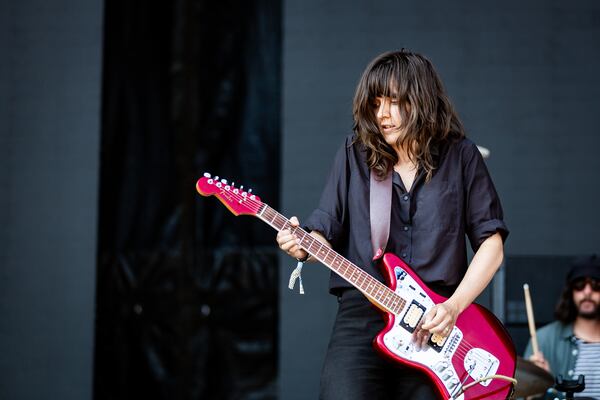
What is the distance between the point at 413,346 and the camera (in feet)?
10.0

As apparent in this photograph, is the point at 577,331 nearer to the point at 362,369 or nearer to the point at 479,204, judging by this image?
the point at 479,204

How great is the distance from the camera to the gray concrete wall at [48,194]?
18.3 ft

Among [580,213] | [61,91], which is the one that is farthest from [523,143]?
[61,91]

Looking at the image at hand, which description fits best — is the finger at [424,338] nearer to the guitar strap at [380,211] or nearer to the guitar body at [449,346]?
the guitar body at [449,346]

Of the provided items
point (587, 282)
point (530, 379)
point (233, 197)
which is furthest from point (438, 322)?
point (587, 282)

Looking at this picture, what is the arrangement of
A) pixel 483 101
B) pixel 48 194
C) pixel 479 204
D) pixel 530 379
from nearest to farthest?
pixel 479 204 → pixel 530 379 → pixel 483 101 → pixel 48 194

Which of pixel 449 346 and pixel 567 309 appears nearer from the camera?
pixel 449 346

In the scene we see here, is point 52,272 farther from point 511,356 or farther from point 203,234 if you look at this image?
point 511,356

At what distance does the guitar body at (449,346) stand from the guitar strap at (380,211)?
0.08 m

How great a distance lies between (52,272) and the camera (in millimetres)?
5613

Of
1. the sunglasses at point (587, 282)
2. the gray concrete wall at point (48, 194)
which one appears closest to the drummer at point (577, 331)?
the sunglasses at point (587, 282)

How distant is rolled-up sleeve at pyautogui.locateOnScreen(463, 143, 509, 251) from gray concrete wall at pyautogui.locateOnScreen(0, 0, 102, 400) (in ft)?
9.85

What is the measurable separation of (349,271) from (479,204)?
20.5 inches

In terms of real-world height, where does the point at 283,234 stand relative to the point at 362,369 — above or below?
above
